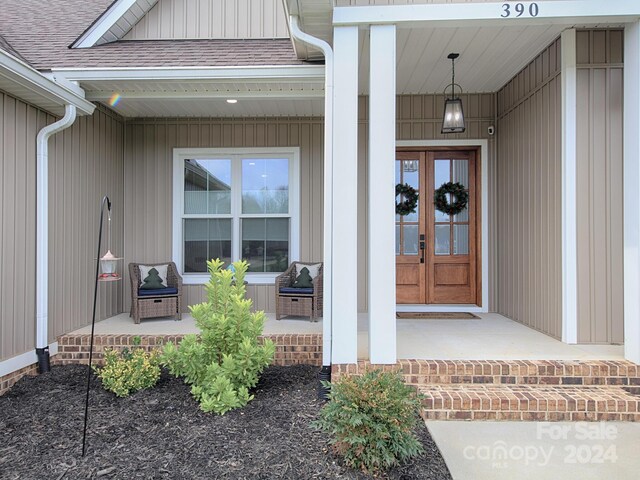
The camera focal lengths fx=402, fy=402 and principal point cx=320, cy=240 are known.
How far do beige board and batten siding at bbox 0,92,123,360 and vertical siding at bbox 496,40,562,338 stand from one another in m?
4.98

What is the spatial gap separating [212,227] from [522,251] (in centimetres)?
391

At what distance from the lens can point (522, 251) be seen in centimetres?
460

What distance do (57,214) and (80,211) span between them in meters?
0.38

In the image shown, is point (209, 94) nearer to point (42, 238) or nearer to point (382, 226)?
point (42, 238)

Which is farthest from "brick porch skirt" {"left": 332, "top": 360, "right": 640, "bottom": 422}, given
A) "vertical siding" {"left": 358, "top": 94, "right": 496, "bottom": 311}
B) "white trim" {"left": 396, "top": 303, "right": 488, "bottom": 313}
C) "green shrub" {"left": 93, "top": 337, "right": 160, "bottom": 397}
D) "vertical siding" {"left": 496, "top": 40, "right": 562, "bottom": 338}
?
"vertical siding" {"left": 358, "top": 94, "right": 496, "bottom": 311}

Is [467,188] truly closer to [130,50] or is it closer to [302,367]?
[302,367]

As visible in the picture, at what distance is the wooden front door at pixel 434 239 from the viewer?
5418 millimetres

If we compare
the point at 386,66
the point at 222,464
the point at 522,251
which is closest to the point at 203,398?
the point at 222,464

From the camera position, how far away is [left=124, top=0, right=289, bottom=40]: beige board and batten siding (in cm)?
496

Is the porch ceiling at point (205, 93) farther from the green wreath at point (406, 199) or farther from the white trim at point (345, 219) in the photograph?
the green wreath at point (406, 199)

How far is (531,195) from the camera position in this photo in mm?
4398

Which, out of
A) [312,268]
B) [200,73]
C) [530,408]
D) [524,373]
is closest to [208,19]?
[200,73]

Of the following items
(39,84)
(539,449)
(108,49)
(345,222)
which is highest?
(108,49)

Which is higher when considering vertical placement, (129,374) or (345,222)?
(345,222)
